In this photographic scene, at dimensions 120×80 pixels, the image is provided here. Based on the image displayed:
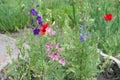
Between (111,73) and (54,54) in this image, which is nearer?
(54,54)

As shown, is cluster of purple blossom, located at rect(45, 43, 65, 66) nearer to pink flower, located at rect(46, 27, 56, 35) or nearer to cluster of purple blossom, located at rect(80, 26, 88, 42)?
pink flower, located at rect(46, 27, 56, 35)

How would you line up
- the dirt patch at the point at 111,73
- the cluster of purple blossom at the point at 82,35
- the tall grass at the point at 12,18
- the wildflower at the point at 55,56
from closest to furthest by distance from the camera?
the cluster of purple blossom at the point at 82,35
the wildflower at the point at 55,56
the dirt patch at the point at 111,73
the tall grass at the point at 12,18

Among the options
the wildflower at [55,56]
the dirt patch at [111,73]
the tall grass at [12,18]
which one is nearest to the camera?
the wildflower at [55,56]

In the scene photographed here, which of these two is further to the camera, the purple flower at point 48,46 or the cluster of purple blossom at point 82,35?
the purple flower at point 48,46

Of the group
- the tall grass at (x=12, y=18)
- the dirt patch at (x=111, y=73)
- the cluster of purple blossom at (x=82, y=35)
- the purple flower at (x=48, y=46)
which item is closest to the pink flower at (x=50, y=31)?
the purple flower at (x=48, y=46)

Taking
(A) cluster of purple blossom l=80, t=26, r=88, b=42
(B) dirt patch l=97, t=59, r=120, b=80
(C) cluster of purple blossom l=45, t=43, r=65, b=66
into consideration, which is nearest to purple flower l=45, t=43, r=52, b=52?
(C) cluster of purple blossom l=45, t=43, r=65, b=66

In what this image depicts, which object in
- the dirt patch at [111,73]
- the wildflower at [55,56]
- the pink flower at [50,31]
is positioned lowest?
the dirt patch at [111,73]

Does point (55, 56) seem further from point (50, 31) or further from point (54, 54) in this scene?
point (50, 31)

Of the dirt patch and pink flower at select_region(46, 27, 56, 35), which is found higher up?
pink flower at select_region(46, 27, 56, 35)

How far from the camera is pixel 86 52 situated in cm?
307

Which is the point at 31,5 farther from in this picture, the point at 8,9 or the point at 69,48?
the point at 69,48

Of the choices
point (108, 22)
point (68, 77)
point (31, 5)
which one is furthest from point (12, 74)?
point (31, 5)

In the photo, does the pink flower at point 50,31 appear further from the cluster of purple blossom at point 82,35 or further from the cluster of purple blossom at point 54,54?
the cluster of purple blossom at point 82,35

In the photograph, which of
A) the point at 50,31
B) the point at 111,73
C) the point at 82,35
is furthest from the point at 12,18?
the point at 82,35
